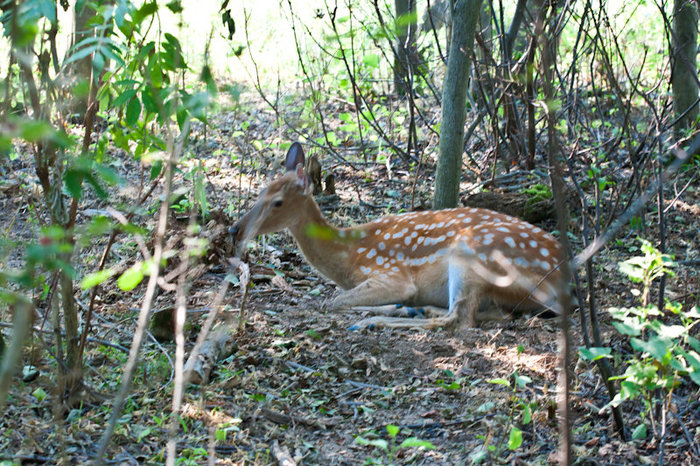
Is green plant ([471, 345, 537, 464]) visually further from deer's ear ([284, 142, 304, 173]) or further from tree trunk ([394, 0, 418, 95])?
tree trunk ([394, 0, 418, 95])

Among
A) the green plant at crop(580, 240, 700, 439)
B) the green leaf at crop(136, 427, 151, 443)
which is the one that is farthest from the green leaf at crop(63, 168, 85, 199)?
the green plant at crop(580, 240, 700, 439)

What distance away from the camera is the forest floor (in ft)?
10.6

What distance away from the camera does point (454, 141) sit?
20.5 feet

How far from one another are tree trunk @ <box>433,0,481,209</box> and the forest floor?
4.52 feet

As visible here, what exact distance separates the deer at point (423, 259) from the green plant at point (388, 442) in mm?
1605

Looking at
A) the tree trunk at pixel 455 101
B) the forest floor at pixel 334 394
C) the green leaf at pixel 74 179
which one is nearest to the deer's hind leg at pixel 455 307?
the forest floor at pixel 334 394

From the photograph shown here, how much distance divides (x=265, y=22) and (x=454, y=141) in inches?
317

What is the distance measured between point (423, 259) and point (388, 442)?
2.65m

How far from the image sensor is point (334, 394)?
156 inches

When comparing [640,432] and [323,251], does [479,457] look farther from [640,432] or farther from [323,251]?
[323,251]

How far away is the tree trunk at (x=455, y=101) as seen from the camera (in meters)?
5.90

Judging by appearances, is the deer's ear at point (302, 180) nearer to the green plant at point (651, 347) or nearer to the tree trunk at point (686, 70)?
the green plant at point (651, 347)

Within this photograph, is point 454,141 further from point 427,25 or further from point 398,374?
point 427,25

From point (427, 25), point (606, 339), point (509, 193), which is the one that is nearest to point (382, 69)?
point (427, 25)
